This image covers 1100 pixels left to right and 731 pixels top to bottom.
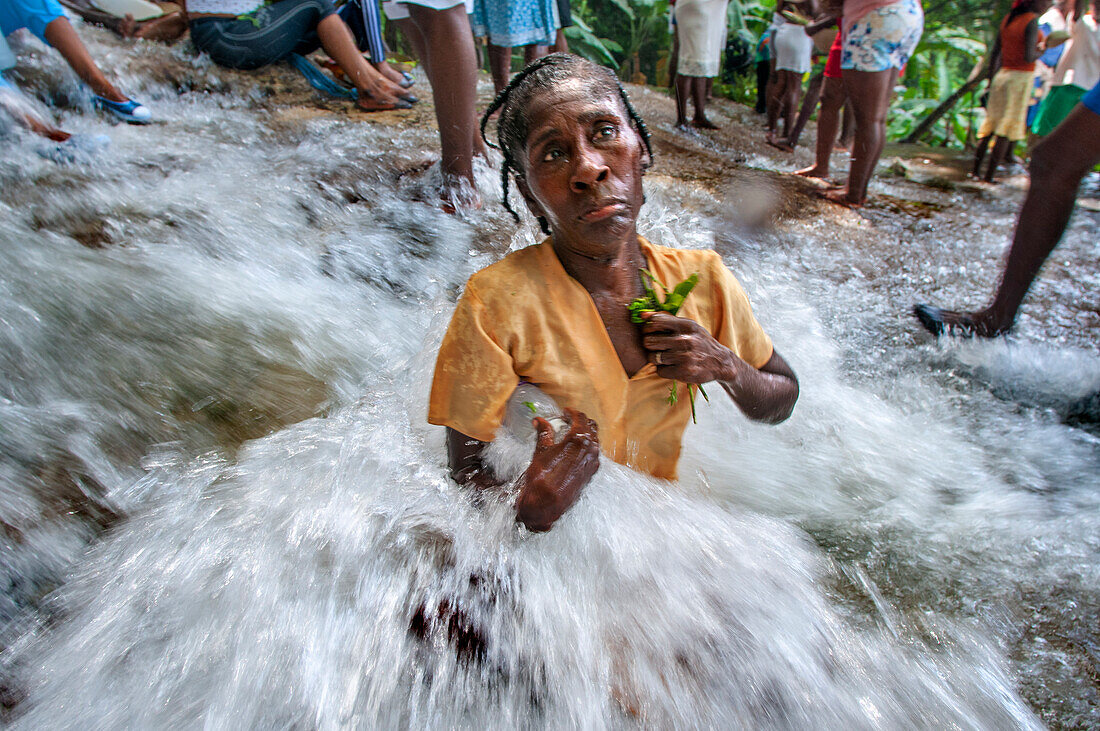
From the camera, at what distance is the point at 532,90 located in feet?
4.81

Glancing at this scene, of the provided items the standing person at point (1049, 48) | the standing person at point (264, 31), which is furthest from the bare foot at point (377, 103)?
the standing person at point (1049, 48)

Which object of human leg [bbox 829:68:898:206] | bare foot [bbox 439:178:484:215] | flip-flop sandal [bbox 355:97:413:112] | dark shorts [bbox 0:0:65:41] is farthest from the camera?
flip-flop sandal [bbox 355:97:413:112]

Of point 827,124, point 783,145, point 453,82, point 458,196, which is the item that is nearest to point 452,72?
point 453,82

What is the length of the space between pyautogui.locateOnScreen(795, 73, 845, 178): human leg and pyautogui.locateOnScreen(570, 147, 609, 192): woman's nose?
13.1 ft

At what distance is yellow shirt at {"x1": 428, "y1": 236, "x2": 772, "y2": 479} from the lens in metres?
1.38

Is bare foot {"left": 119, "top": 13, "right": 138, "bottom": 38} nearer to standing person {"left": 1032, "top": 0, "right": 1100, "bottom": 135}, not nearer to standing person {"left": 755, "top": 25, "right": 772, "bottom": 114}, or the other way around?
standing person {"left": 755, "top": 25, "right": 772, "bottom": 114}

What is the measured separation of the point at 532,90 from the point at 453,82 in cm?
172

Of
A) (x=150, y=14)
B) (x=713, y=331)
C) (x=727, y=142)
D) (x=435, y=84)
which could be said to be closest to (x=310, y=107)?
(x=435, y=84)

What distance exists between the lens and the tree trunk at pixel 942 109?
8594mm

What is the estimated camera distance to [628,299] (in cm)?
154

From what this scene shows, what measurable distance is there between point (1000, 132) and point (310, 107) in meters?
6.35

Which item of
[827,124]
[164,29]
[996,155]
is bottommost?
[996,155]

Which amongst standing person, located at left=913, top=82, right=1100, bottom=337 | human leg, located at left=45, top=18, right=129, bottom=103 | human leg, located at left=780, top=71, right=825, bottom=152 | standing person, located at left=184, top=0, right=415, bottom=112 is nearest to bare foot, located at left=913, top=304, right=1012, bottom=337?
standing person, located at left=913, top=82, right=1100, bottom=337

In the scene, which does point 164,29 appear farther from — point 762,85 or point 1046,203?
point 1046,203
